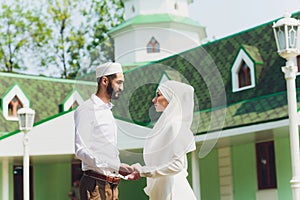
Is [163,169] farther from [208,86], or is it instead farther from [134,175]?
[208,86]

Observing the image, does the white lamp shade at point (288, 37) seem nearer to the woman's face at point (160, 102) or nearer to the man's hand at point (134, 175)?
the woman's face at point (160, 102)

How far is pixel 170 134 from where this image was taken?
413 centimetres

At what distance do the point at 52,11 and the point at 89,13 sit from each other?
176 cm

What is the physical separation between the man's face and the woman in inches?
10.2

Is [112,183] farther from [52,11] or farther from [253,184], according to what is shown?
[52,11]

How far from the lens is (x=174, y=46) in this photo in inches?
170

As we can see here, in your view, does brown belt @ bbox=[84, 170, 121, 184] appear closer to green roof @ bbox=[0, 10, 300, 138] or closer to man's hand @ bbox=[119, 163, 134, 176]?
man's hand @ bbox=[119, 163, 134, 176]

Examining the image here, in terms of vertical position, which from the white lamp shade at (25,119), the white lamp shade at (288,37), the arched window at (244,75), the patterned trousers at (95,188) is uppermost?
the arched window at (244,75)

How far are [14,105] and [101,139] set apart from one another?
1584cm

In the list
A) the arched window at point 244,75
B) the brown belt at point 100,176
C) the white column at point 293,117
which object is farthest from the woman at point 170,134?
the arched window at point 244,75

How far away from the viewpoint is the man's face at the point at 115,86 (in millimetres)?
4090

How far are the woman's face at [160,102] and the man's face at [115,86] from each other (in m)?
0.25

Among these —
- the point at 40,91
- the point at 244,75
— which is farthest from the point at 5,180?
the point at 244,75

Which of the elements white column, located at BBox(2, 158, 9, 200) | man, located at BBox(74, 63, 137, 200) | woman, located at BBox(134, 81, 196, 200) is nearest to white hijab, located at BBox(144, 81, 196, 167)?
woman, located at BBox(134, 81, 196, 200)
